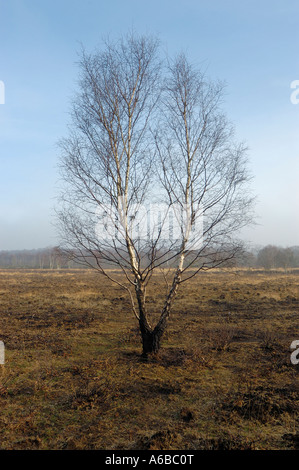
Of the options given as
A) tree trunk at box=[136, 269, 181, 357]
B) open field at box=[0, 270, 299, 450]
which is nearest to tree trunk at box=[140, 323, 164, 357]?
tree trunk at box=[136, 269, 181, 357]

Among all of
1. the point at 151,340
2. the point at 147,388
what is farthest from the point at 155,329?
the point at 147,388

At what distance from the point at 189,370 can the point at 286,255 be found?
46.9m

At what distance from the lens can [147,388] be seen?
5.45 m

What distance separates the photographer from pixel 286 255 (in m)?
48.7

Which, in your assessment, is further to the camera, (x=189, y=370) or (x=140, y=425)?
(x=189, y=370)

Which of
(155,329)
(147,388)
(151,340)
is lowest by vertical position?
(147,388)

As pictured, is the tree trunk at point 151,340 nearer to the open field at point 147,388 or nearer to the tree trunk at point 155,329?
the tree trunk at point 155,329

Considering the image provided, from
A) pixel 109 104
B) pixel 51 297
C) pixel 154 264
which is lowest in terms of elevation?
pixel 51 297

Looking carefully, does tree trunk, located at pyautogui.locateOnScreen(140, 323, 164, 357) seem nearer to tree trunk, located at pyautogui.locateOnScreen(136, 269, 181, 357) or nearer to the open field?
tree trunk, located at pyautogui.locateOnScreen(136, 269, 181, 357)

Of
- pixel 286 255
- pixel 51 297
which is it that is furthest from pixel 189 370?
pixel 286 255

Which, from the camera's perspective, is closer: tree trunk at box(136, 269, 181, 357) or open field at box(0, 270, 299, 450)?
open field at box(0, 270, 299, 450)

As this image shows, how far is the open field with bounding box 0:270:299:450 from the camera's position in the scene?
389 cm

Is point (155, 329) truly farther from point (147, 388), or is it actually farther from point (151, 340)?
point (147, 388)
